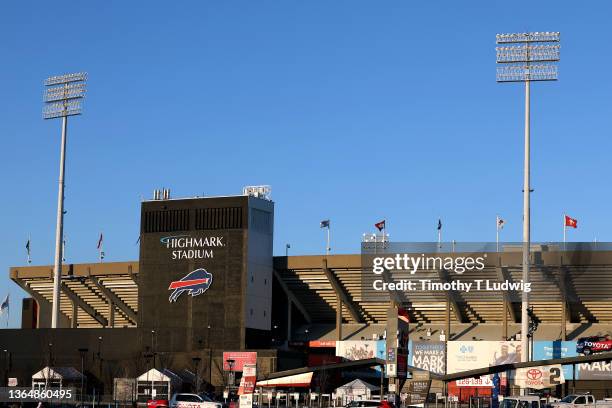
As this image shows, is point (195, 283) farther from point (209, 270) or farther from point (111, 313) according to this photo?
point (111, 313)

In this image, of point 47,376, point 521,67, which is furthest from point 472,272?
point 47,376

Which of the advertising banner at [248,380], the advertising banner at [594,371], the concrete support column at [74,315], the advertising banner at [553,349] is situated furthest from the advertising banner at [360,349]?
the advertising banner at [248,380]

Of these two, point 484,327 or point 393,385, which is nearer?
point 393,385

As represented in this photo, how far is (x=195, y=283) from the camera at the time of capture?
110m

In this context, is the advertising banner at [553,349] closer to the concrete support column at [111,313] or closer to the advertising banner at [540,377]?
the advertising banner at [540,377]

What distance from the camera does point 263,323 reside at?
11144 centimetres

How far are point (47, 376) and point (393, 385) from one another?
1661 inches

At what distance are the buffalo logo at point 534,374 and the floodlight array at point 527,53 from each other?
3197 centimetres

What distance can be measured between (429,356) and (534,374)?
98.8 ft

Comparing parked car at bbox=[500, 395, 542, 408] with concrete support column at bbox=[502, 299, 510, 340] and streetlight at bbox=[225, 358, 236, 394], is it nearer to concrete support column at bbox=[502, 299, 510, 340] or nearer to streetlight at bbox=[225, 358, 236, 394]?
streetlight at bbox=[225, 358, 236, 394]

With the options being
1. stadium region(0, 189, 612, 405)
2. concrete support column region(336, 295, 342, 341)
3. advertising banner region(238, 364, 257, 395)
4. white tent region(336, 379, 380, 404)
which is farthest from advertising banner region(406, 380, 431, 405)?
advertising banner region(238, 364, 257, 395)

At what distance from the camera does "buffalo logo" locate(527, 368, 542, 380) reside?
258ft

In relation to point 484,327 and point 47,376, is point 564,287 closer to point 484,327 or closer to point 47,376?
point 484,327

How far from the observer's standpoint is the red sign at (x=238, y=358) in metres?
105
